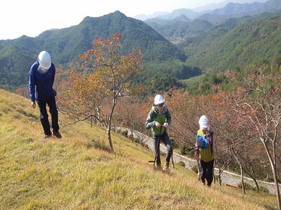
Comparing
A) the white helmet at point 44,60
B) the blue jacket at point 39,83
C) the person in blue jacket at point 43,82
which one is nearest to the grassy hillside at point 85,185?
the person in blue jacket at point 43,82

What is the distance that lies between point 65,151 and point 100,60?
19.5 feet

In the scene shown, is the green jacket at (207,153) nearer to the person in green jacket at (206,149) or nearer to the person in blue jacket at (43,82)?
the person in green jacket at (206,149)

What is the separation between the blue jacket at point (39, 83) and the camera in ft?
19.4

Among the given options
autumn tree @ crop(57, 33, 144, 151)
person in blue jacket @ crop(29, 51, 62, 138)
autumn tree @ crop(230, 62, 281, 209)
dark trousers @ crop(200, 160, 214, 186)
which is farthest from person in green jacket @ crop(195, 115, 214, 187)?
autumn tree @ crop(57, 33, 144, 151)

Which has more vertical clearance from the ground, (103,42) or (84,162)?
(103,42)

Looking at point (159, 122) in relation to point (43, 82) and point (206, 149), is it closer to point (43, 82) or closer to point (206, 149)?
point (206, 149)

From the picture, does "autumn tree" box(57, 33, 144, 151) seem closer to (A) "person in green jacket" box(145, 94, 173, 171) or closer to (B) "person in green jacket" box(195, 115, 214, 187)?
(A) "person in green jacket" box(145, 94, 173, 171)

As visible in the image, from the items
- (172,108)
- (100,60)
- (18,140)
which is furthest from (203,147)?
(172,108)

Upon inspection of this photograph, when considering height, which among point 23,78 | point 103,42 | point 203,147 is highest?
point 103,42

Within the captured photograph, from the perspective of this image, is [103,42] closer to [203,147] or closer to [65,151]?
[65,151]

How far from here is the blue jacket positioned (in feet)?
19.4

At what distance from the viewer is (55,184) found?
433 cm

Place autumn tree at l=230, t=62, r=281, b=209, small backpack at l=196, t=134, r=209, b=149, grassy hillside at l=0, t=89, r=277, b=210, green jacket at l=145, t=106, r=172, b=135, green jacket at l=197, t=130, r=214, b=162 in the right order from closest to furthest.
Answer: grassy hillside at l=0, t=89, r=277, b=210 < small backpack at l=196, t=134, r=209, b=149 < green jacket at l=197, t=130, r=214, b=162 < green jacket at l=145, t=106, r=172, b=135 < autumn tree at l=230, t=62, r=281, b=209

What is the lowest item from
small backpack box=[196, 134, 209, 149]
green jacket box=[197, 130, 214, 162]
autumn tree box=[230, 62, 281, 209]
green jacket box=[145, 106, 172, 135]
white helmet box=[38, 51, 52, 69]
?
autumn tree box=[230, 62, 281, 209]
